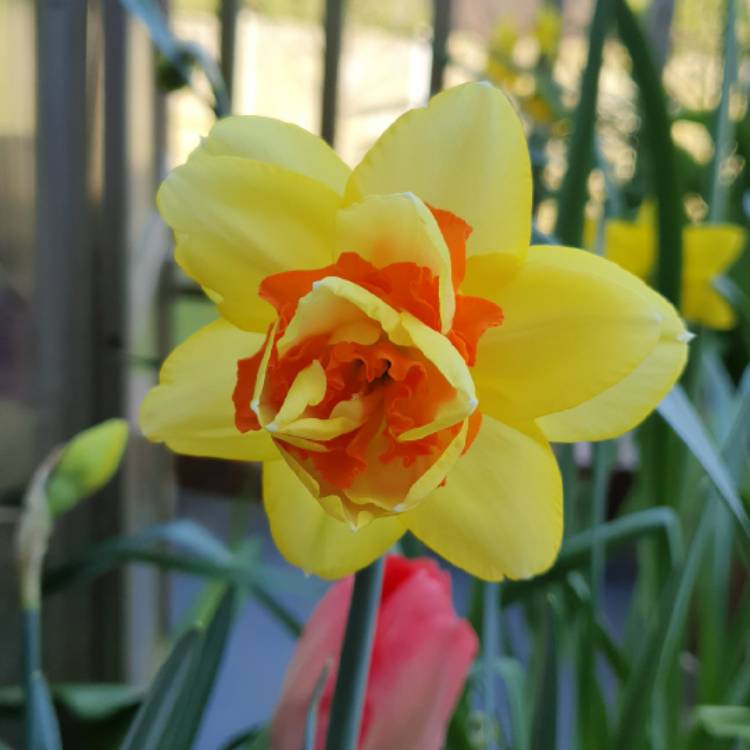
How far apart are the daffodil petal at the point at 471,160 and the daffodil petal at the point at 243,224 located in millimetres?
10

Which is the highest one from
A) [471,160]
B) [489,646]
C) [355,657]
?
[471,160]

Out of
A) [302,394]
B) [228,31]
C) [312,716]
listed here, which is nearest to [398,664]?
[312,716]

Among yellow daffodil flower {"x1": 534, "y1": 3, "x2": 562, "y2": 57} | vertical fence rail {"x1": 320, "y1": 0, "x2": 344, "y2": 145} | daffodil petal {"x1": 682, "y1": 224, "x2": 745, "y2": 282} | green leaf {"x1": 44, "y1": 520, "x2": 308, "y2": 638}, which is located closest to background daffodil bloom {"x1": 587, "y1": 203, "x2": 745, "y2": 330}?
daffodil petal {"x1": 682, "y1": 224, "x2": 745, "y2": 282}

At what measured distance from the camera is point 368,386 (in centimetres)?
17

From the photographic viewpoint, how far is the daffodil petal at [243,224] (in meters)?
0.18

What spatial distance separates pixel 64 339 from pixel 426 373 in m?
0.60

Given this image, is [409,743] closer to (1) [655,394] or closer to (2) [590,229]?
(1) [655,394]

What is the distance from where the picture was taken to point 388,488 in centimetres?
16

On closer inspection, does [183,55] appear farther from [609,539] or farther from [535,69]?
[535,69]

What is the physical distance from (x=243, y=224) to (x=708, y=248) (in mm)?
459

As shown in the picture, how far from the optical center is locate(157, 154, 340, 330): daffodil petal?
181 mm

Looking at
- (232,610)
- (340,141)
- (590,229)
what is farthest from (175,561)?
(340,141)

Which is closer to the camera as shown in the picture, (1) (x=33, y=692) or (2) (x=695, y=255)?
(1) (x=33, y=692)

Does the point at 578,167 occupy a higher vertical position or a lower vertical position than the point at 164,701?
higher
